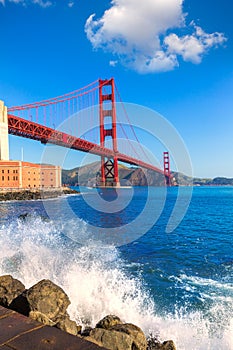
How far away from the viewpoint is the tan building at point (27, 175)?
37.7 m

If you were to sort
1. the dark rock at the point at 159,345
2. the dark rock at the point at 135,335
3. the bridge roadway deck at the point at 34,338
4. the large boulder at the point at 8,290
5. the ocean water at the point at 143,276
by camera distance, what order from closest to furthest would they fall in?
the bridge roadway deck at the point at 34,338
the dark rock at the point at 135,335
the dark rock at the point at 159,345
the large boulder at the point at 8,290
the ocean water at the point at 143,276

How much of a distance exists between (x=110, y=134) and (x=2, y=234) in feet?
133

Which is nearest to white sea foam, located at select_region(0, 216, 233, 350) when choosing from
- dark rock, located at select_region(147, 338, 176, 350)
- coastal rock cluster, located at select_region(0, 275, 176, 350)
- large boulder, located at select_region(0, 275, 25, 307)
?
dark rock, located at select_region(147, 338, 176, 350)

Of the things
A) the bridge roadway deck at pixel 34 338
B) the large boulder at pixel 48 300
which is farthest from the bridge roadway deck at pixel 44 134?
the bridge roadway deck at pixel 34 338

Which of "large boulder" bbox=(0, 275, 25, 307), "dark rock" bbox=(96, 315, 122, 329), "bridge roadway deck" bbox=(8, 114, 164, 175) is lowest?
"dark rock" bbox=(96, 315, 122, 329)

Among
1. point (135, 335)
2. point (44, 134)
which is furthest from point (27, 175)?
point (135, 335)

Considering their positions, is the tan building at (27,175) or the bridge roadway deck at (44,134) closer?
the bridge roadway deck at (44,134)

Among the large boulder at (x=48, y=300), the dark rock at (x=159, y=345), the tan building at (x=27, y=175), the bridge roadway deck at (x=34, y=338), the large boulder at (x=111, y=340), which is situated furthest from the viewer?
the tan building at (x=27, y=175)

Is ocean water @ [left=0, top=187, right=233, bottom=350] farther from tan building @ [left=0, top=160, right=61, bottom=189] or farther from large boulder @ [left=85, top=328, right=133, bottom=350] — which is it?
tan building @ [left=0, top=160, right=61, bottom=189]

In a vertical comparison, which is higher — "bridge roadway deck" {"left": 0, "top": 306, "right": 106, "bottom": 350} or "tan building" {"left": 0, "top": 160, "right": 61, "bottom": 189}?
"tan building" {"left": 0, "top": 160, "right": 61, "bottom": 189}

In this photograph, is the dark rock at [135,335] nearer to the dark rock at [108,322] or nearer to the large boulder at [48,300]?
the dark rock at [108,322]

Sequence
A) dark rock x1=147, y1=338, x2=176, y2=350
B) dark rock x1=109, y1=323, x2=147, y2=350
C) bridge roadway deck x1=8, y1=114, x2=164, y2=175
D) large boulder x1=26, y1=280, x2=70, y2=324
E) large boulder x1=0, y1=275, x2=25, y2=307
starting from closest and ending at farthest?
dark rock x1=109, y1=323, x2=147, y2=350 < dark rock x1=147, y1=338, x2=176, y2=350 < large boulder x1=26, y1=280, x2=70, y2=324 < large boulder x1=0, y1=275, x2=25, y2=307 < bridge roadway deck x1=8, y1=114, x2=164, y2=175

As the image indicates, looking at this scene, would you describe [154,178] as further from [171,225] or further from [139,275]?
[139,275]

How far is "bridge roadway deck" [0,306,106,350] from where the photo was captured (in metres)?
1.77
